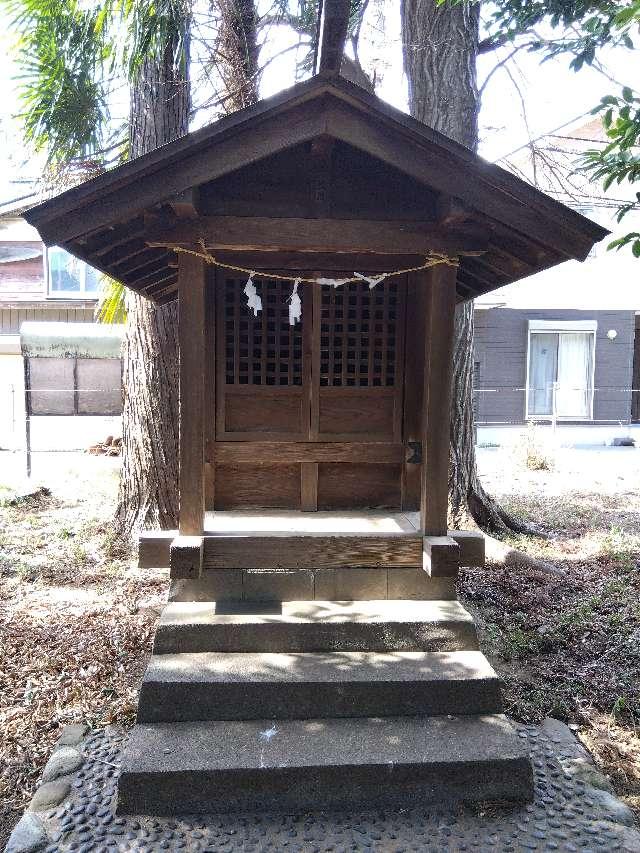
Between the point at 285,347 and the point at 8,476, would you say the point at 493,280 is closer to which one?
the point at 285,347

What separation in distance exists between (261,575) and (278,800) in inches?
50.3

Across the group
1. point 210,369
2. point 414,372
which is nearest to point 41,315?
point 210,369

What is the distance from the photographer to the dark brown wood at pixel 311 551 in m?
3.71

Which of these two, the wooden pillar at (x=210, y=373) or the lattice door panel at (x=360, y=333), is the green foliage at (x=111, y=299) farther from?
the lattice door panel at (x=360, y=333)

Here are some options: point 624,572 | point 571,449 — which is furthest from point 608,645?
point 571,449

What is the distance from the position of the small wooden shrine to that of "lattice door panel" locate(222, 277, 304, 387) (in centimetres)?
2

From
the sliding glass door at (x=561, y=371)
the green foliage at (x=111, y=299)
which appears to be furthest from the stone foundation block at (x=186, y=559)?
the sliding glass door at (x=561, y=371)

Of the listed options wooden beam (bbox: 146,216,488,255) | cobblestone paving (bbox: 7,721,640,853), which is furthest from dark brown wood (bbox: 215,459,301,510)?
cobblestone paving (bbox: 7,721,640,853)

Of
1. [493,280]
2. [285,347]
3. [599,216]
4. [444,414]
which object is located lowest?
[444,414]

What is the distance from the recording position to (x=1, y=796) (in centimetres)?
315

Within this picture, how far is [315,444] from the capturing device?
167 inches

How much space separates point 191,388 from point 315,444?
→ 99 centimetres

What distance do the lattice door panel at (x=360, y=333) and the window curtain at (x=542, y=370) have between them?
43.7 feet

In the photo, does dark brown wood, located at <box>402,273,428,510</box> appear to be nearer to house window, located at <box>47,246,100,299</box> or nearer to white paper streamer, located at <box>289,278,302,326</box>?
white paper streamer, located at <box>289,278,302,326</box>
